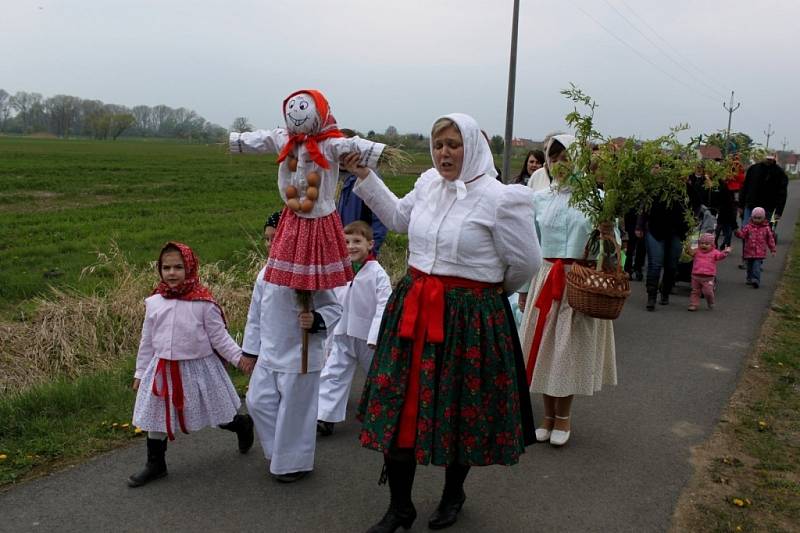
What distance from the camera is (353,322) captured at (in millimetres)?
5211

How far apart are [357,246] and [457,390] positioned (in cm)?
180

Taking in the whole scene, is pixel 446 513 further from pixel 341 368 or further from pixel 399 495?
pixel 341 368

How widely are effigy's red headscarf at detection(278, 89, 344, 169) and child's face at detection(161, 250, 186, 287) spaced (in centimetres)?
88

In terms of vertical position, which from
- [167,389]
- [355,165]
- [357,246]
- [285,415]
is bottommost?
[285,415]

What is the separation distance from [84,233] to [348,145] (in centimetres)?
1243

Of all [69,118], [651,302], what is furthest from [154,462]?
[69,118]

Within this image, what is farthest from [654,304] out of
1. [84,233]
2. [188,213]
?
[188,213]

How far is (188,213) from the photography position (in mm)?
19125

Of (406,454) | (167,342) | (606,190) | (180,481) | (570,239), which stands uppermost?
(606,190)

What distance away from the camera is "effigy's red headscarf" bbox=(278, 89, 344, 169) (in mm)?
3938

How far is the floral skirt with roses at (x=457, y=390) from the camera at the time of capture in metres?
3.46

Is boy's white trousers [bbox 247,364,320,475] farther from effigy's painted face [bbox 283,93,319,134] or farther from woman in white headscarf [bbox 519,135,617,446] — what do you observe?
woman in white headscarf [bbox 519,135,617,446]

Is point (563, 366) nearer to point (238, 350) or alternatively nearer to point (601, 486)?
point (601, 486)

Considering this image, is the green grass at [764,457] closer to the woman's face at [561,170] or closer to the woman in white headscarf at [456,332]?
the woman in white headscarf at [456,332]
